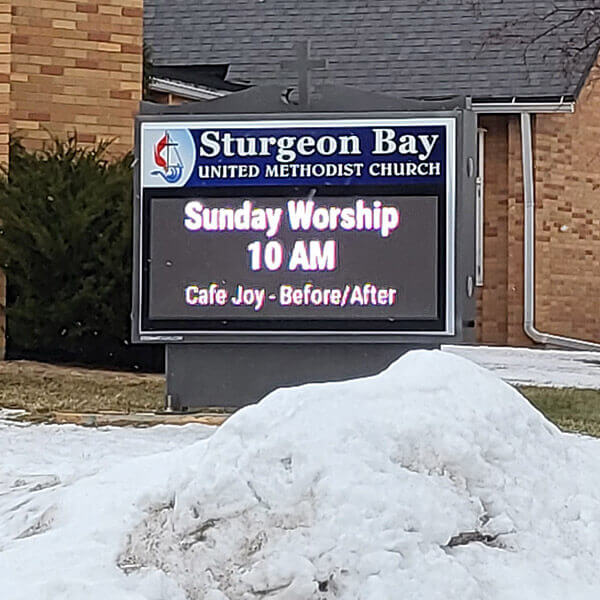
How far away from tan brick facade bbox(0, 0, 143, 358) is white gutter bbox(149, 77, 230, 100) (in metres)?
3.66

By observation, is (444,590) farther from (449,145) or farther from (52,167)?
(52,167)

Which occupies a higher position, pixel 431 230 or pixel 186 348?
pixel 431 230

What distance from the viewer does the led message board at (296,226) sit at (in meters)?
10.2

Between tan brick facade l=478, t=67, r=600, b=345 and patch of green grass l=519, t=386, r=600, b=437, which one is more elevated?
tan brick facade l=478, t=67, r=600, b=345

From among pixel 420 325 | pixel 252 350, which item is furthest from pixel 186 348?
pixel 420 325

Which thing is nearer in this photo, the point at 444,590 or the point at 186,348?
the point at 444,590

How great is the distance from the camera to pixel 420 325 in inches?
403

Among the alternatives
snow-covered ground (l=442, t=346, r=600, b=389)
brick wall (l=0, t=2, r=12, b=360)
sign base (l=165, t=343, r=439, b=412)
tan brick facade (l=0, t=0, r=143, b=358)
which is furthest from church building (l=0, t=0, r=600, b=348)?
sign base (l=165, t=343, r=439, b=412)

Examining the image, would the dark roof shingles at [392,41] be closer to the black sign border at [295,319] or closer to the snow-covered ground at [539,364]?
the snow-covered ground at [539,364]

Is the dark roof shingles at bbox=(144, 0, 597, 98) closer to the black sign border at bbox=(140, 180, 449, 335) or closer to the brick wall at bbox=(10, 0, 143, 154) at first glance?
the brick wall at bbox=(10, 0, 143, 154)

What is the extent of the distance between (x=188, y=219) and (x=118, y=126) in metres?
6.15

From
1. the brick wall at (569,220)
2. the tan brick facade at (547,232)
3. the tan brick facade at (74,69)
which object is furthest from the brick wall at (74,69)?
the brick wall at (569,220)

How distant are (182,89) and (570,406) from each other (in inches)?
416

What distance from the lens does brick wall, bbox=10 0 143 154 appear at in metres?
15.9
